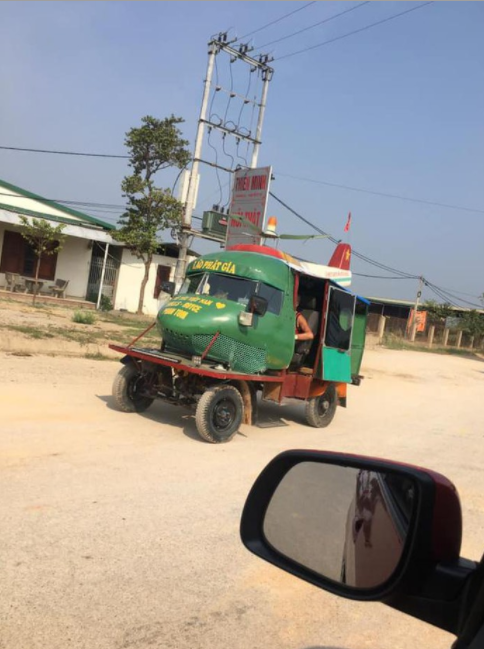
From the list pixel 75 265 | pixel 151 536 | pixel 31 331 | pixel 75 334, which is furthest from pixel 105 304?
pixel 151 536

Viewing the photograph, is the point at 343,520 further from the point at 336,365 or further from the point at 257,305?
the point at 336,365

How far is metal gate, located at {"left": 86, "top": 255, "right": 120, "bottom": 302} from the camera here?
2570 cm

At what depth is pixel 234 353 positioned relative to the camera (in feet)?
23.8

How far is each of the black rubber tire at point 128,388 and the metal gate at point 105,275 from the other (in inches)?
728

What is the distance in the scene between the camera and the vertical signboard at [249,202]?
63.8ft

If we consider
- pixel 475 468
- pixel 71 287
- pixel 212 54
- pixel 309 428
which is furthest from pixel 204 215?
pixel 475 468

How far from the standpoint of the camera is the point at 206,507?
4605 millimetres

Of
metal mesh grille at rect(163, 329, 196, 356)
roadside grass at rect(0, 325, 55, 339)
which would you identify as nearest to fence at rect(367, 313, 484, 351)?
roadside grass at rect(0, 325, 55, 339)

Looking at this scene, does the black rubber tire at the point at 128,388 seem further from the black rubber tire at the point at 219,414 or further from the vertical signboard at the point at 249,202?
the vertical signboard at the point at 249,202

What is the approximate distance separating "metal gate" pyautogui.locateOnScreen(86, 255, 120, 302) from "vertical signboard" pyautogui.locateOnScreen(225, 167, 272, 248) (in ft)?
25.5

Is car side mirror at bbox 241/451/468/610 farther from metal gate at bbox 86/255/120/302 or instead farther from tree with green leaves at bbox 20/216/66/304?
metal gate at bbox 86/255/120/302

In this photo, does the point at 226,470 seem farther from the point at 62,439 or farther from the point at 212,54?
the point at 212,54

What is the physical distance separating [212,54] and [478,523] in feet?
66.6

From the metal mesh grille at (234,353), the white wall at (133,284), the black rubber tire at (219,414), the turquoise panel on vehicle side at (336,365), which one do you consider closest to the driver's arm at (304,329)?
the turquoise panel on vehicle side at (336,365)
